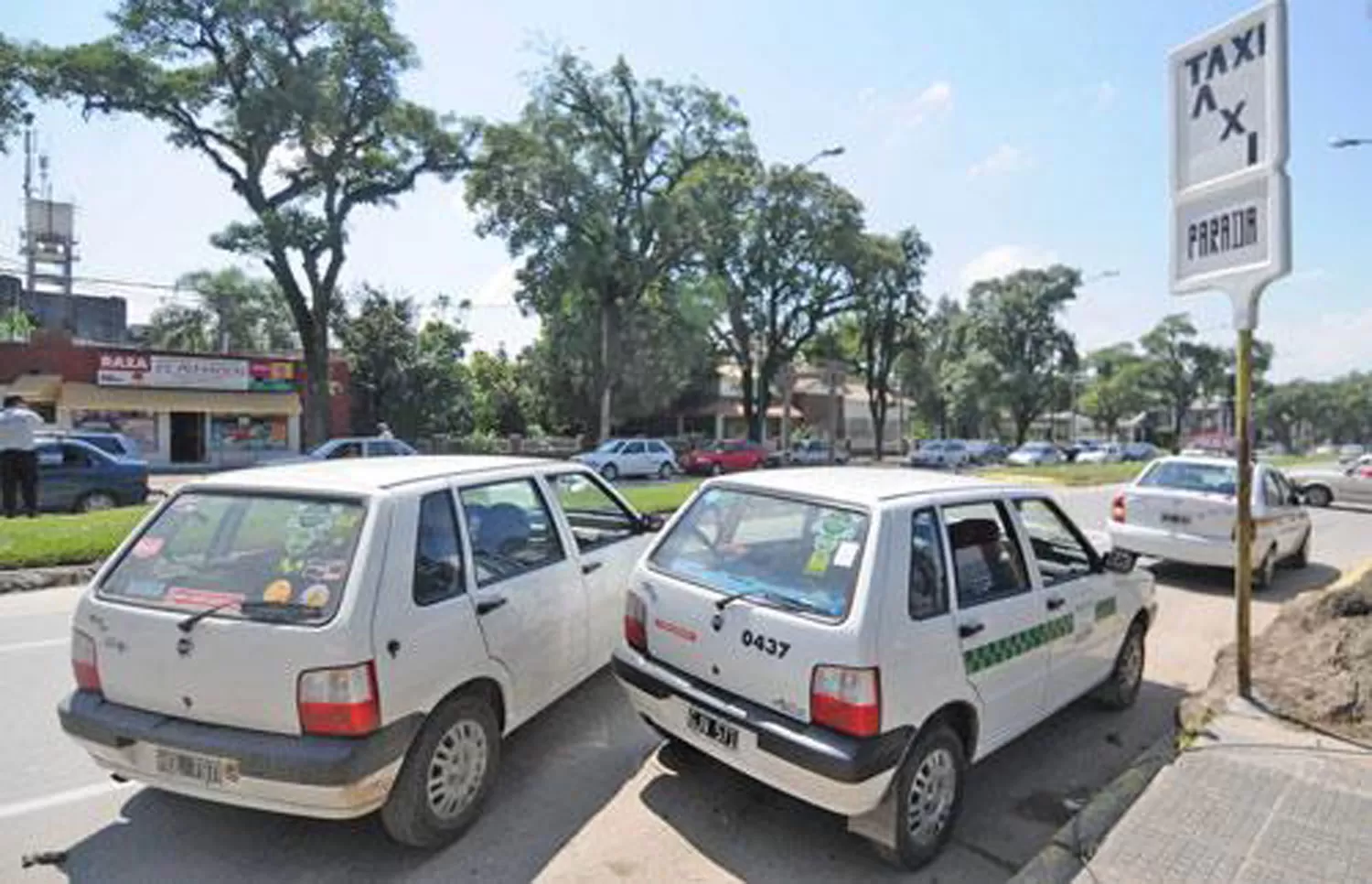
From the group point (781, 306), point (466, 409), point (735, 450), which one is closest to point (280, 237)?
point (466, 409)

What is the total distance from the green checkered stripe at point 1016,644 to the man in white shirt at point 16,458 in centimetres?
1366

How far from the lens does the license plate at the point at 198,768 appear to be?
10.5ft

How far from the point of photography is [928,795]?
358 centimetres

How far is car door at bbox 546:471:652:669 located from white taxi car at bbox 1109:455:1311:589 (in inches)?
267

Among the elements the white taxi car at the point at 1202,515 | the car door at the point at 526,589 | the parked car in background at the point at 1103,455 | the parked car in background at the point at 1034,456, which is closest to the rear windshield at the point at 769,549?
the car door at the point at 526,589

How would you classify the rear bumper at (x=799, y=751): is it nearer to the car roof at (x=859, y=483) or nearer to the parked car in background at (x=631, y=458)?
the car roof at (x=859, y=483)

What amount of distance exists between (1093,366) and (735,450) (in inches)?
2546

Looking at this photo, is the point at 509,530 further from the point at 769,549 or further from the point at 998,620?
the point at 998,620

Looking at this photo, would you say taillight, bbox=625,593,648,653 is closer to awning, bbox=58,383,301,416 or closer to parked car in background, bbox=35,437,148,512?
parked car in background, bbox=35,437,148,512

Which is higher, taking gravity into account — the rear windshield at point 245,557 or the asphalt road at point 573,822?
the rear windshield at point 245,557

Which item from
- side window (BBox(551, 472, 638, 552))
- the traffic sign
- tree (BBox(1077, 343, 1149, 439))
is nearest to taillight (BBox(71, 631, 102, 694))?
side window (BBox(551, 472, 638, 552))

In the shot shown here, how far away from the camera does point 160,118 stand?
26422mm

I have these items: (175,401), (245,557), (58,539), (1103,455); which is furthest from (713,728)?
(1103,455)

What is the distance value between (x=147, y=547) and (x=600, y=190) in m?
31.6
